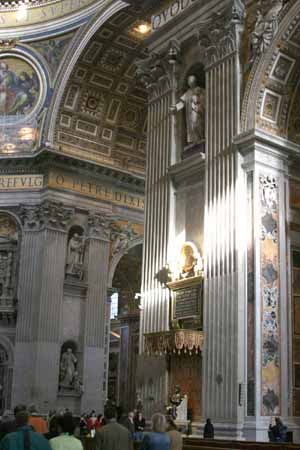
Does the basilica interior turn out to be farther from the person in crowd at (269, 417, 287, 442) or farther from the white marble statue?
the person in crowd at (269, 417, 287, 442)

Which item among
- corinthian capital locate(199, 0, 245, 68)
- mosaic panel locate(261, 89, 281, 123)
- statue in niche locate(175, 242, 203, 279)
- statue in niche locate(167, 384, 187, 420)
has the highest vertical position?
corinthian capital locate(199, 0, 245, 68)

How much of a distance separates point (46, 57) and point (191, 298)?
506 inches

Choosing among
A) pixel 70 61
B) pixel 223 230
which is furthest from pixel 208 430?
pixel 70 61

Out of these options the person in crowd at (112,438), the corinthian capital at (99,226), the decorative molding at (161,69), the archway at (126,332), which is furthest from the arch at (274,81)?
the archway at (126,332)

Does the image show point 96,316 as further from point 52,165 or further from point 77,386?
point 52,165

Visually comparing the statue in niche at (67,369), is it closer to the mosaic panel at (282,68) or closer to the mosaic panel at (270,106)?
the mosaic panel at (270,106)

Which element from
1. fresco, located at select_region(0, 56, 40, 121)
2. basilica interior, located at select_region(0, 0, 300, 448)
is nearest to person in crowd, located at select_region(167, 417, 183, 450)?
basilica interior, located at select_region(0, 0, 300, 448)

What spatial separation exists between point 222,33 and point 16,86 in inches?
464

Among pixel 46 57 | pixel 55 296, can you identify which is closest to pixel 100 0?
pixel 46 57

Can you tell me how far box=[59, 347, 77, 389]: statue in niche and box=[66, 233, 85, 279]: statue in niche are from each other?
237cm

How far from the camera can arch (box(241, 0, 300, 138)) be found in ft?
40.6

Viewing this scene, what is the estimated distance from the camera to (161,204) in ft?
46.9

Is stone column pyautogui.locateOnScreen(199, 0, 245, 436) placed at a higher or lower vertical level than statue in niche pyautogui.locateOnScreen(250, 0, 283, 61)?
lower

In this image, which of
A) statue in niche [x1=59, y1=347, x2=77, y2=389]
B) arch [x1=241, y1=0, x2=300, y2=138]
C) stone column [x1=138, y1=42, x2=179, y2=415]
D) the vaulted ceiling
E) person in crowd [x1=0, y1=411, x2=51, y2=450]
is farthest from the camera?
the vaulted ceiling
